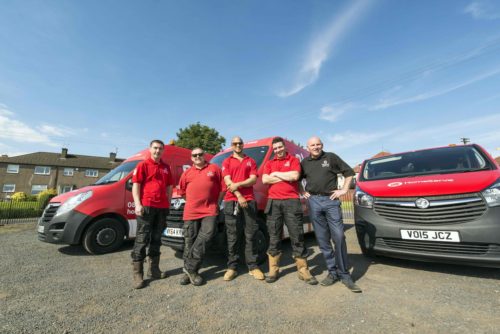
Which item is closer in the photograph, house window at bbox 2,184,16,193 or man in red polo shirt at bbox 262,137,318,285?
man in red polo shirt at bbox 262,137,318,285

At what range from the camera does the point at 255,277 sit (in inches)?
130

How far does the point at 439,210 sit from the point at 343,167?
1256 mm

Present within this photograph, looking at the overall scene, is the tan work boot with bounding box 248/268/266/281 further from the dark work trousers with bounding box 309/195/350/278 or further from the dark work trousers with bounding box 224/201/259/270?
the dark work trousers with bounding box 309/195/350/278

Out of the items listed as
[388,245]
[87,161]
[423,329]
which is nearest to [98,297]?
[423,329]

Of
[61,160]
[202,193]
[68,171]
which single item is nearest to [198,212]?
[202,193]

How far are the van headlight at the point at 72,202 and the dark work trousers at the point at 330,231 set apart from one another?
14.8 ft

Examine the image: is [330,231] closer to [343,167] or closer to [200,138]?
[343,167]

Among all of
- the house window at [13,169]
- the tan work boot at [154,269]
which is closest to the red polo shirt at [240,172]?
the tan work boot at [154,269]

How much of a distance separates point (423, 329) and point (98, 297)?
3453mm

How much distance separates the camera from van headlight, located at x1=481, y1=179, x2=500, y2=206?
2713mm

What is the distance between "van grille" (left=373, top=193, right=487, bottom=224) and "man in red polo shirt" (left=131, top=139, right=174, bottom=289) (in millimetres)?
3301

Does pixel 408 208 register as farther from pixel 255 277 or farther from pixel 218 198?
pixel 218 198

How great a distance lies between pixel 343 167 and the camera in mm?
3240

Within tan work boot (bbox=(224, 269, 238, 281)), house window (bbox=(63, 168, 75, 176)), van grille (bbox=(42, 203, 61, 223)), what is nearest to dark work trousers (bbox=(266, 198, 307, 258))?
tan work boot (bbox=(224, 269, 238, 281))
